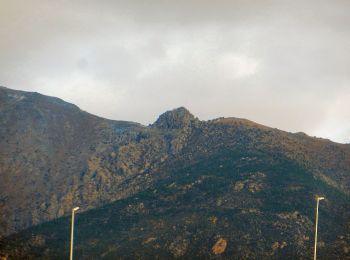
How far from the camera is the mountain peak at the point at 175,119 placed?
532ft

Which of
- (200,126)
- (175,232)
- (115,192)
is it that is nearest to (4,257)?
(175,232)

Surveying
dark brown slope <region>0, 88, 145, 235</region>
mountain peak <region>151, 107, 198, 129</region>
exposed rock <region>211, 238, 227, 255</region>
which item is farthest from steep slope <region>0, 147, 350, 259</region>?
mountain peak <region>151, 107, 198, 129</region>

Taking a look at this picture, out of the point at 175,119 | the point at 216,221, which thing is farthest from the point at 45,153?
the point at 216,221

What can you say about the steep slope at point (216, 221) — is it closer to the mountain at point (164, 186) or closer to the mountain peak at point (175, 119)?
the mountain at point (164, 186)

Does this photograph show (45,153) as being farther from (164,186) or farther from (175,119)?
(164,186)

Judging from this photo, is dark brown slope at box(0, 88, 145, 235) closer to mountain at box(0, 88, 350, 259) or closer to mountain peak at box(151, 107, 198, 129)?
mountain at box(0, 88, 350, 259)

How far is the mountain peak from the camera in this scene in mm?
162125

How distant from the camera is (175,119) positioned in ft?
537

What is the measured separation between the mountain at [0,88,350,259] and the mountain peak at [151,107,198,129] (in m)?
0.37

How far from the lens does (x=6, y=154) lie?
516 feet

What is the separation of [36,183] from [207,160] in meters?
41.8

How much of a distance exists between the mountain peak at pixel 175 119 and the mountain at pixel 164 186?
1.20 feet

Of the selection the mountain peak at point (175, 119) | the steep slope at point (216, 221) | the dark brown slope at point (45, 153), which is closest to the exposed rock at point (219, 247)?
Result: the steep slope at point (216, 221)

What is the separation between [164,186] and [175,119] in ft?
121
